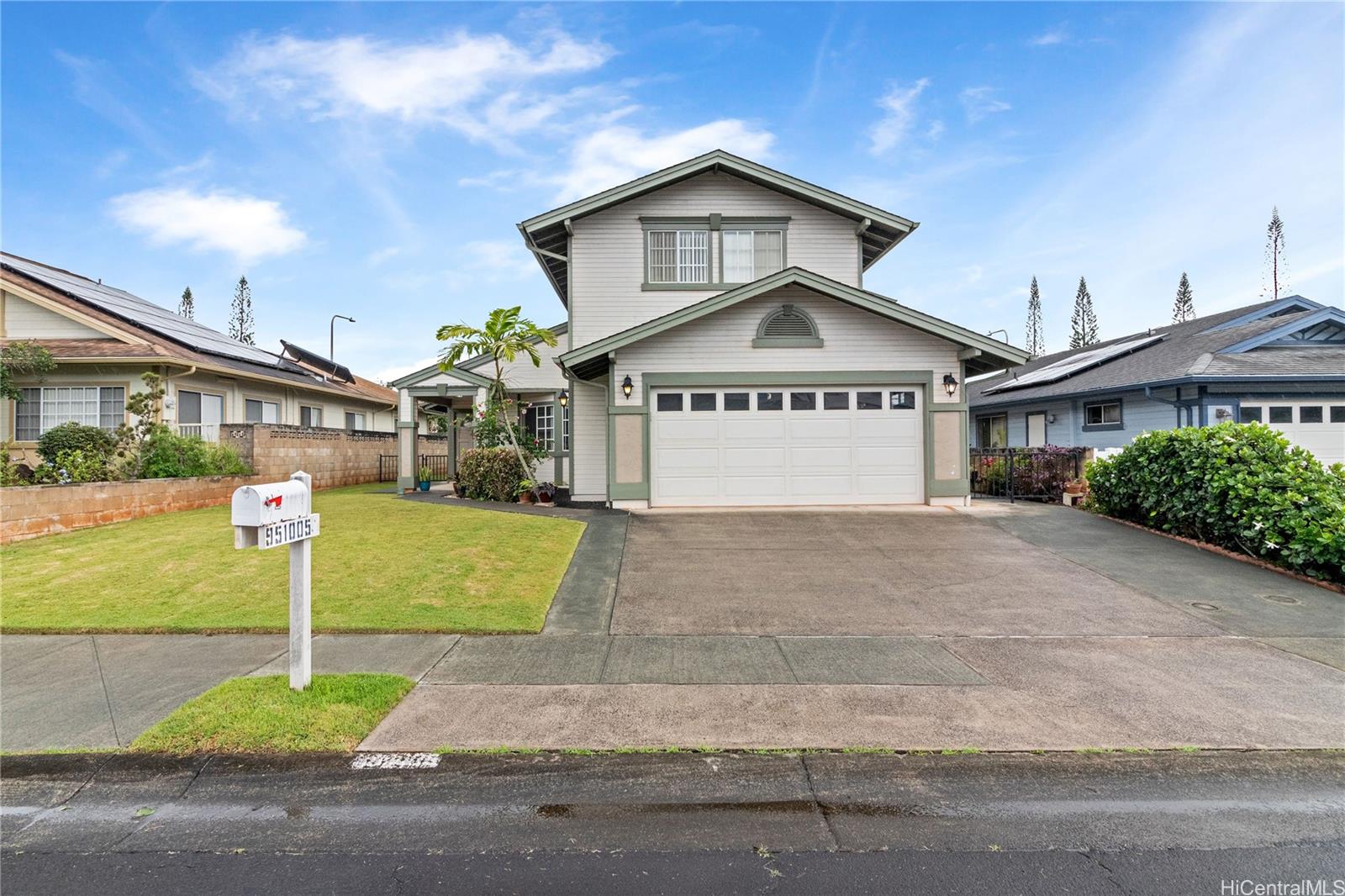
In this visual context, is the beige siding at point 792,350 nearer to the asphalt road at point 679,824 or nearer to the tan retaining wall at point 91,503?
the tan retaining wall at point 91,503

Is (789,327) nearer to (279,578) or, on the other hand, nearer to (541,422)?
(541,422)

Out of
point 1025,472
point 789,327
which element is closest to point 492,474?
A: point 789,327

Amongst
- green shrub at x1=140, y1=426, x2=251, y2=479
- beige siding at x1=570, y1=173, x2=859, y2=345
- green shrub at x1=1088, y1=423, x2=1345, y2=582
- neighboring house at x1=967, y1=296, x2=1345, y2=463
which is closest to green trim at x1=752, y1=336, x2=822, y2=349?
beige siding at x1=570, y1=173, x2=859, y2=345

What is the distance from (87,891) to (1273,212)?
181ft

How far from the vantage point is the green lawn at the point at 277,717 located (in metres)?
3.88

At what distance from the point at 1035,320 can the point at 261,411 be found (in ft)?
215

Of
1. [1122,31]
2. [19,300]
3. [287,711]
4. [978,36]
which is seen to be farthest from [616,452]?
[19,300]

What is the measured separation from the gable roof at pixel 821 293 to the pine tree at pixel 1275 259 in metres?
40.3

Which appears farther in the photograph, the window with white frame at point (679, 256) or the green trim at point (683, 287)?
the window with white frame at point (679, 256)

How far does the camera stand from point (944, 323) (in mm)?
12633

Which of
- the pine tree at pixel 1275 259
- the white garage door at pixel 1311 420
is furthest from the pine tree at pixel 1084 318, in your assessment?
the white garage door at pixel 1311 420

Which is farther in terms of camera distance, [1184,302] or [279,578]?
[1184,302]

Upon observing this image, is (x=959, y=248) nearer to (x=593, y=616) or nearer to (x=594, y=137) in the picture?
(x=594, y=137)

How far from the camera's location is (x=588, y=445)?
14.8 m
